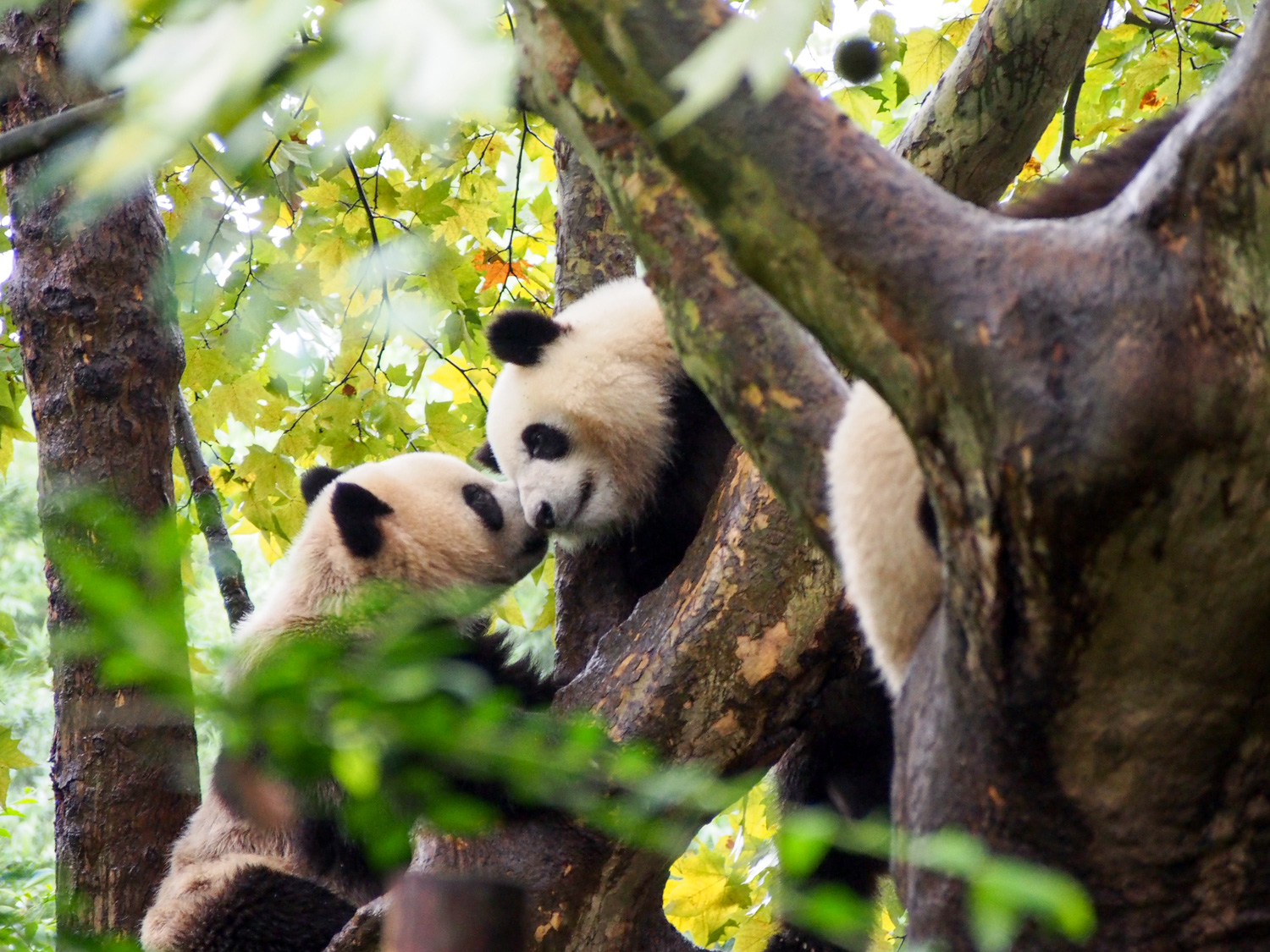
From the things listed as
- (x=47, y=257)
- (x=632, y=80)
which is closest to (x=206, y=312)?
(x=47, y=257)

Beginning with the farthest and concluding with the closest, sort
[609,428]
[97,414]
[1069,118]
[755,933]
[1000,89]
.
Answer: [1069,118] < [609,428] < [755,933] < [97,414] < [1000,89]

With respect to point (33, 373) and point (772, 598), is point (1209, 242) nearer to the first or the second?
point (772, 598)

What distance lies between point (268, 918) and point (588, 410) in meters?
1.55

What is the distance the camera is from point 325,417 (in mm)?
Result: 4133

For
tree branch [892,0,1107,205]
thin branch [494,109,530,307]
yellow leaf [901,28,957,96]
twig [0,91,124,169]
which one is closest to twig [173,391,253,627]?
thin branch [494,109,530,307]

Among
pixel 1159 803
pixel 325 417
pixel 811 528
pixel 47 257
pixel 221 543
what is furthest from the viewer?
pixel 325 417

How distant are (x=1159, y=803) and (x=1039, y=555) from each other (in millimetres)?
347

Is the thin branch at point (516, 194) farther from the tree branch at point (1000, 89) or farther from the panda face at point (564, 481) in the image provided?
the tree branch at point (1000, 89)

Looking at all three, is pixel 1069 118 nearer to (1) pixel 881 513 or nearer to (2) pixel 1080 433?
(1) pixel 881 513

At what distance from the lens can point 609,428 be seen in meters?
3.41

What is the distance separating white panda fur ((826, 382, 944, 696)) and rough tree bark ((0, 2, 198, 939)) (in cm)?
193

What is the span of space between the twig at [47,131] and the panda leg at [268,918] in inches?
73.7

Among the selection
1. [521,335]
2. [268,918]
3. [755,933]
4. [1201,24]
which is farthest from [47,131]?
[1201,24]

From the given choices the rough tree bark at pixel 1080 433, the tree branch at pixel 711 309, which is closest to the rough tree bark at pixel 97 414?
the tree branch at pixel 711 309
